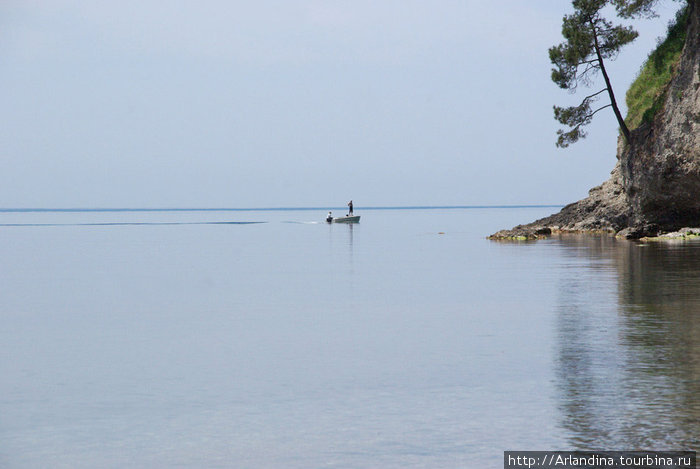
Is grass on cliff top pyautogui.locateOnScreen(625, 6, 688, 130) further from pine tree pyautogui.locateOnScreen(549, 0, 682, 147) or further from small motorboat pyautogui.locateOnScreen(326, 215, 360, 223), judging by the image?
small motorboat pyautogui.locateOnScreen(326, 215, 360, 223)

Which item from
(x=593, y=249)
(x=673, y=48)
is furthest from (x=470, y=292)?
(x=673, y=48)

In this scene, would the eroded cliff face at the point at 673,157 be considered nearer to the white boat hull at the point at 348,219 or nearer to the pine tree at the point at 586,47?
the pine tree at the point at 586,47

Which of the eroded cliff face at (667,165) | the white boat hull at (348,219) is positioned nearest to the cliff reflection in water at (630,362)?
the eroded cliff face at (667,165)

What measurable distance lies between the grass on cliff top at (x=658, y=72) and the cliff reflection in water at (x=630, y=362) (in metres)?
32.6

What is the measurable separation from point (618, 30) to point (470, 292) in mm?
39271

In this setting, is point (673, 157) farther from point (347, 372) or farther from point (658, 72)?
point (347, 372)

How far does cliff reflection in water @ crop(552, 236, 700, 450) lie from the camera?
819 centimetres

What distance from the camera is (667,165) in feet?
164

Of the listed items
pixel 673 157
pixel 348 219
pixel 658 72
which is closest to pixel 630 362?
pixel 673 157

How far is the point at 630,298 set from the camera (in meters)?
19.6

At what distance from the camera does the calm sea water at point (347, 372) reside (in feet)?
26.5

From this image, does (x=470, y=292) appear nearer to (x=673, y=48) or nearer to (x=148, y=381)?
(x=148, y=381)

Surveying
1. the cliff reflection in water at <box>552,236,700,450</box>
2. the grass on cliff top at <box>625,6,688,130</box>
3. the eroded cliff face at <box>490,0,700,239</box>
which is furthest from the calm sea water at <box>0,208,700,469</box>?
the grass on cliff top at <box>625,6,688,130</box>

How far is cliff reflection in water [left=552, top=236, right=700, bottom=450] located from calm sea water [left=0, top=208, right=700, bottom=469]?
0.04 meters
